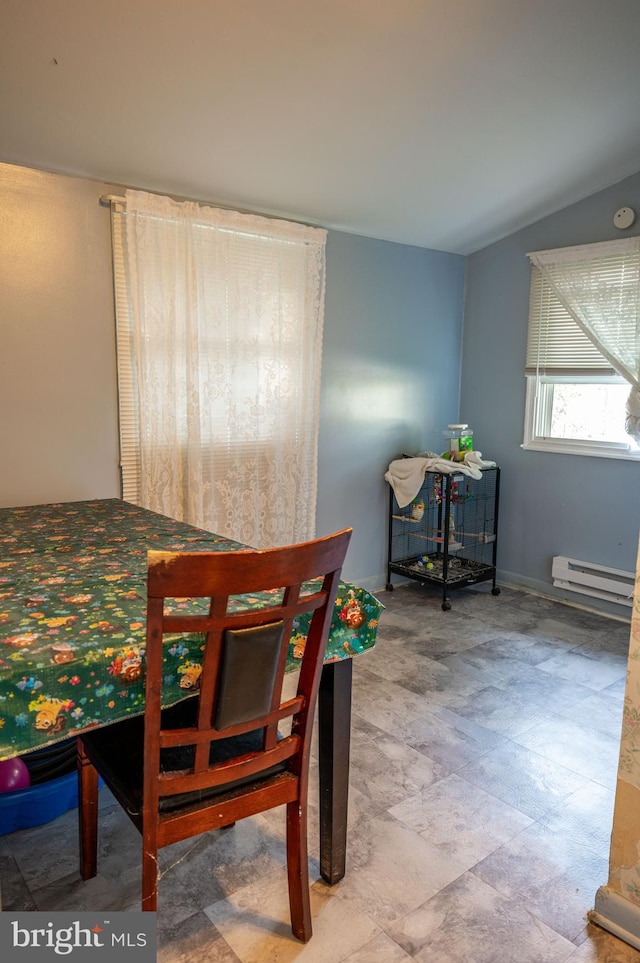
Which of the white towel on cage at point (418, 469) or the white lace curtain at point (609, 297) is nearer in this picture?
the white lace curtain at point (609, 297)

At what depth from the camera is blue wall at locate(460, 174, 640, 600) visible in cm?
366

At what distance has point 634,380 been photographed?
3.42m

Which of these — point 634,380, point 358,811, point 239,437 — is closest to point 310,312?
point 239,437

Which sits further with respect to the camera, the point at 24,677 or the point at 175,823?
the point at 175,823

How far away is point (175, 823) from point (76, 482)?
1843 mm

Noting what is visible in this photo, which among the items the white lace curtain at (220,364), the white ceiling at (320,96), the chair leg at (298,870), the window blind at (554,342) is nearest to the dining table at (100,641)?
the chair leg at (298,870)

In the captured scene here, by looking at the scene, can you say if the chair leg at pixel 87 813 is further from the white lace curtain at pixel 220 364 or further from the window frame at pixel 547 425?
the window frame at pixel 547 425

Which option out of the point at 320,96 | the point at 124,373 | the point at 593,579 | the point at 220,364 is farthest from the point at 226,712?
the point at 593,579

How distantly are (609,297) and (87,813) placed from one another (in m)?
3.45

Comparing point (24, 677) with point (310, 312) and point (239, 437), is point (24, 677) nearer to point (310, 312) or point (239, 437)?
point (239, 437)

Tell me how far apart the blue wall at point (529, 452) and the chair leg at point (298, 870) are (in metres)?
2.75

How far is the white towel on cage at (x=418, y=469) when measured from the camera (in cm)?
379

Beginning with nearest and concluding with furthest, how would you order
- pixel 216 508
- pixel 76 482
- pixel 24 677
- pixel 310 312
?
pixel 24 677 → pixel 76 482 → pixel 216 508 → pixel 310 312

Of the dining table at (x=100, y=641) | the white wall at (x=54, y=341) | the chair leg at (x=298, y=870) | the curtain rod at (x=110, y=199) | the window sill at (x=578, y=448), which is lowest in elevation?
the chair leg at (x=298, y=870)
